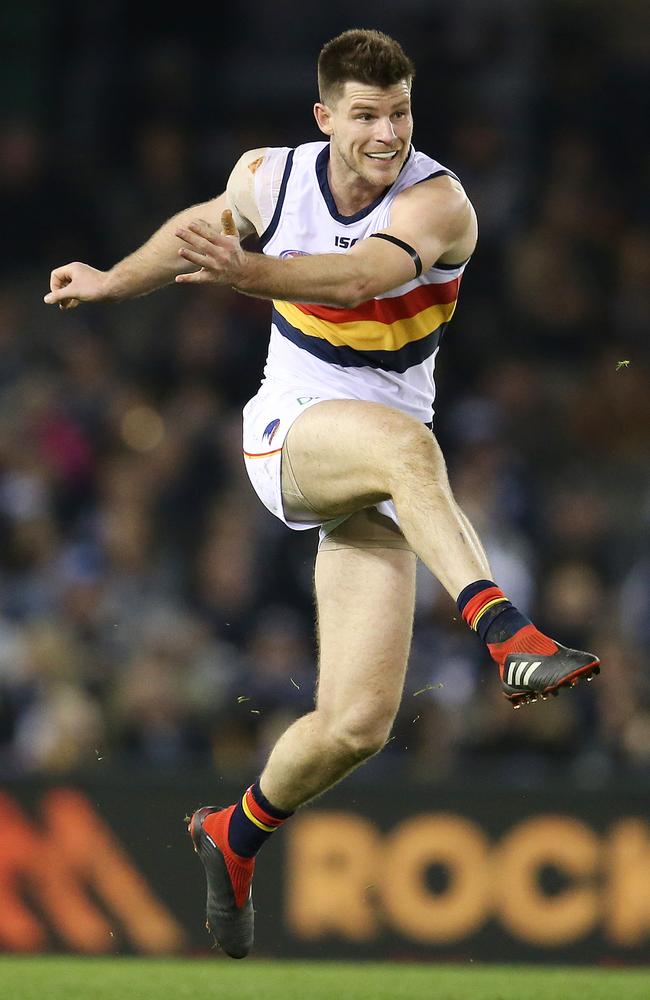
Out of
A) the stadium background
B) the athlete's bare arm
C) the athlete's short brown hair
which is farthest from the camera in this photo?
the stadium background

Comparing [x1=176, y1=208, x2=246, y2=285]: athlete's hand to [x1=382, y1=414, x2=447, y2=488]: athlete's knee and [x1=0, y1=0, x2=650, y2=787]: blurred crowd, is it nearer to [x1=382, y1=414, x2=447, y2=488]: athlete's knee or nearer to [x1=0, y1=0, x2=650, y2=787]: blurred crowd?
[x1=382, y1=414, x2=447, y2=488]: athlete's knee

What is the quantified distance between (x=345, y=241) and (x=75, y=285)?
0.90 meters

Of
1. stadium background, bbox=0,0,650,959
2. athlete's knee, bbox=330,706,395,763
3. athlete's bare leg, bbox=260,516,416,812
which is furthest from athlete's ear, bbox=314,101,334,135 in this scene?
stadium background, bbox=0,0,650,959

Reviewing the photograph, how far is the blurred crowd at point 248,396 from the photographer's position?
30.4 feet

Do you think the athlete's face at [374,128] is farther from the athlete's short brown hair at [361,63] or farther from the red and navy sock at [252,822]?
the red and navy sock at [252,822]

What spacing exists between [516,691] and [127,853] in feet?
14.9

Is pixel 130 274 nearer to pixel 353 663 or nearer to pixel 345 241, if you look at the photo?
pixel 345 241

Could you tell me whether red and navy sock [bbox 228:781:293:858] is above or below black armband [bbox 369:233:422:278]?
below

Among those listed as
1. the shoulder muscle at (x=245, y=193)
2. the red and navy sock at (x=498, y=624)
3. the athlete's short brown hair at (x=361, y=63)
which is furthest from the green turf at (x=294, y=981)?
the athlete's short brown hair at (x=361, y=63)

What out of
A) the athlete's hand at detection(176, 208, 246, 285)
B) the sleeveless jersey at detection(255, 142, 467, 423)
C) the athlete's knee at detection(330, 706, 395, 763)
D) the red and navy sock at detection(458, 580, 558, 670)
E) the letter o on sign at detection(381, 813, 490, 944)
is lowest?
the letter o on sign at detection(381, 813, 490, 944)

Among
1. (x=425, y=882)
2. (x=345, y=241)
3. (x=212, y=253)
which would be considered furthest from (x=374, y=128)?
(x=425, y=882)

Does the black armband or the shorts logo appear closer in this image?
the black armband

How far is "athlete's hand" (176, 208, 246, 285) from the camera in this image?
4727mm

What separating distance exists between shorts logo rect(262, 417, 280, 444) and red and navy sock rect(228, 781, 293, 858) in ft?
4.10
